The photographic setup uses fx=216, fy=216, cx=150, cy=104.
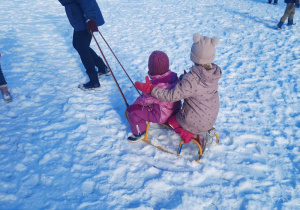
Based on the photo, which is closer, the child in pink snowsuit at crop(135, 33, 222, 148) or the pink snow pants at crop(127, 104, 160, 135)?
the child in pink snowsuit at crop(135, 33, 222, 148)

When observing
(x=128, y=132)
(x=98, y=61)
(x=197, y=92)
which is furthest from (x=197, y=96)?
(x=98, y=61)

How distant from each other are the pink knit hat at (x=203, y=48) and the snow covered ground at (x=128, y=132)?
4.07 feet

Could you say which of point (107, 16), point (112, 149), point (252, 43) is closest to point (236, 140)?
point (112, 149)

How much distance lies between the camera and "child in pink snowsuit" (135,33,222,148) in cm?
209

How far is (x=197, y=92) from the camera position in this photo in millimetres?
2191

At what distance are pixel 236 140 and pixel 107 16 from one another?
6763 mm

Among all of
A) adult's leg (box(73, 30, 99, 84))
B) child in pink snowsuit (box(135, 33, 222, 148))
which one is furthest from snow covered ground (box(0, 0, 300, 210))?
adult's leg (box(73, 30, 99, 84))

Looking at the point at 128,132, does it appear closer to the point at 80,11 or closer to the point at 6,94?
the point at 80,11

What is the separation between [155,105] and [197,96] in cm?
54

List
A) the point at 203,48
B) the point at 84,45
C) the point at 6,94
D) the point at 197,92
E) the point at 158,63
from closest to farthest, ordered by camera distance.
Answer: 1. the point at 203,48
2. the point at 197,92
3. the point at 158,63
4. the point at 84,45
5. the point at 6,94

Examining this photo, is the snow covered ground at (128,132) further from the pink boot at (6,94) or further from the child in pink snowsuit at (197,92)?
the child in pink snowsuit at (197,92)

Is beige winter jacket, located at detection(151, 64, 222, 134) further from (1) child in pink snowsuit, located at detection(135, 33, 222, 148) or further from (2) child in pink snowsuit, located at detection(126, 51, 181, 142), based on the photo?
(2) child in pink snowsuit, located at detection(126, 51, 181, 142)

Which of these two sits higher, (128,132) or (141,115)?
(141,115)

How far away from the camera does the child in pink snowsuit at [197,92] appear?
2088 millimetres
